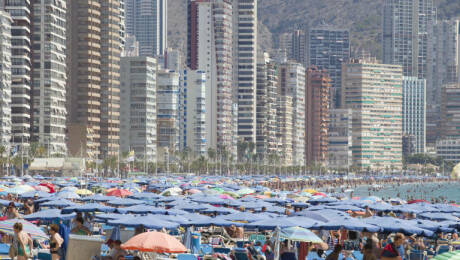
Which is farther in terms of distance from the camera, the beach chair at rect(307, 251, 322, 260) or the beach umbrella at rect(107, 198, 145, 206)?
the beach umbrella at rect(107, 198, 145, 206)

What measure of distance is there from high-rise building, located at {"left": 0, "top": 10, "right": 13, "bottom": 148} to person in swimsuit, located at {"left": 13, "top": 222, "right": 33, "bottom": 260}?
12357 centimetres

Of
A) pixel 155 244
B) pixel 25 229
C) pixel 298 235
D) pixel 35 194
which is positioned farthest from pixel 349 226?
pixel 35 194

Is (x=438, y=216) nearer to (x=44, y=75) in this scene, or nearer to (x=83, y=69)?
(x=44, y=75)

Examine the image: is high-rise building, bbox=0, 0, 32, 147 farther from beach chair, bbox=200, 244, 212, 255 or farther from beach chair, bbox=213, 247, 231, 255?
beach chair, bbox=213, 247, 231, 255

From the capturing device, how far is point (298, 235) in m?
30.8

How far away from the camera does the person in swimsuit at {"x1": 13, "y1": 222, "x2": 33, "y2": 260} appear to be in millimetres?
24312

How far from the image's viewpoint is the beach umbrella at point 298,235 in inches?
1198

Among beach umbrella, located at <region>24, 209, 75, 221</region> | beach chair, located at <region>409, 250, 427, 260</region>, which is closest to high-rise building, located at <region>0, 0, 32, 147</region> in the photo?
beach umbrella, located at <region>24, 209, 75, 221</region>

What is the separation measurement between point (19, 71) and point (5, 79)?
327 inches

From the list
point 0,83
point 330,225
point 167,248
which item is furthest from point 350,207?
point 0,83

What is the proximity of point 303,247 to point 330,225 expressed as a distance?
64.2 inches

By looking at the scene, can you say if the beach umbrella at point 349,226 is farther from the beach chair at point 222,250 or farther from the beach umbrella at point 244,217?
the beach umbrella at point 244,217

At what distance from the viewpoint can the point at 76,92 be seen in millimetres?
188750

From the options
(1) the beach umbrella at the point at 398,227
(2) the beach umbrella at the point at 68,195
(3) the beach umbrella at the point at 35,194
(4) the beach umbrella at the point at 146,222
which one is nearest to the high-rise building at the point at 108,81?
(3) the beach umbrella at the point at 35,194
